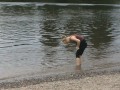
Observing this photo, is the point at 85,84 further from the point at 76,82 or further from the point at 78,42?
the point at 78,42

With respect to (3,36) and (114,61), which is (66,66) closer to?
(114,61)

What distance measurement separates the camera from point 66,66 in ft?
65.2

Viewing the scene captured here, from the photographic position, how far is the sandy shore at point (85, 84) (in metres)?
14.2

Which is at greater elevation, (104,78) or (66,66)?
(104,78)

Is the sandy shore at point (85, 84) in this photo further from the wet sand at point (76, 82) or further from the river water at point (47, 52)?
the river water at point (47, 52)

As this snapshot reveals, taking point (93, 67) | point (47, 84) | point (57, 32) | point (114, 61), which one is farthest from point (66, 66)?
point (57, 32)

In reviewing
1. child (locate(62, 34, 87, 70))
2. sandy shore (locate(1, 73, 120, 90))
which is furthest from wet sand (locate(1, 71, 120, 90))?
child (locate(62, 34, 87, 70))

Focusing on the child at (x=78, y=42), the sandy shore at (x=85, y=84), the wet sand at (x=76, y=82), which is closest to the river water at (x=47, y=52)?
the child at (x=78, y=42)

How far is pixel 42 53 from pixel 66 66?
4.11 metres

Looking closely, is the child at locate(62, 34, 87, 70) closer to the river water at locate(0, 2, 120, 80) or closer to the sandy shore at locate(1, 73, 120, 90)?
the river water at locate(0, 2, 120, 80)

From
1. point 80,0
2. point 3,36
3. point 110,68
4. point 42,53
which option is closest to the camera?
point 110,68

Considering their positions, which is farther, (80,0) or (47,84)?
(80,0)

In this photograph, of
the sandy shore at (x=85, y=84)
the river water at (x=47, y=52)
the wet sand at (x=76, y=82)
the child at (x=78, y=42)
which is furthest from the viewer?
the river water at (x=47, y=52)

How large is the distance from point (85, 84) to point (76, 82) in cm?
57
